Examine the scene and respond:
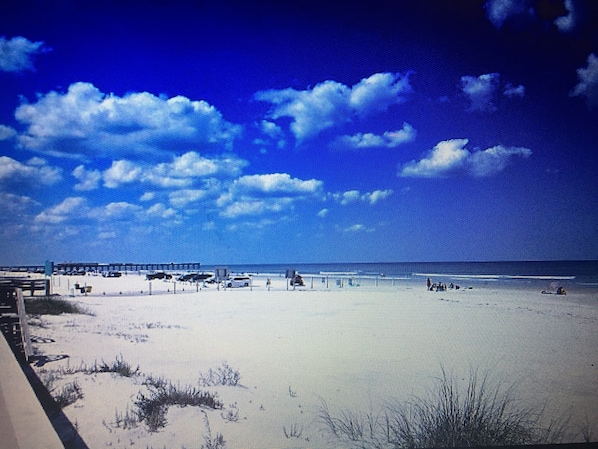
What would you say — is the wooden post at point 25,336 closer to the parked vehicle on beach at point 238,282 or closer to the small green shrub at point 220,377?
the small green shrub at point 220,377

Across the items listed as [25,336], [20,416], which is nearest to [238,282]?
[25,336]

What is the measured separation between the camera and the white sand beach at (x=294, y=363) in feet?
10.8

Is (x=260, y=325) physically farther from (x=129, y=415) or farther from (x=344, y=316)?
(x=129, y=415)

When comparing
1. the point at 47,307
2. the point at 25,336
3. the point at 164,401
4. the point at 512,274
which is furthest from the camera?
the point at 512,274

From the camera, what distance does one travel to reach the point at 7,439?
1.67 metres

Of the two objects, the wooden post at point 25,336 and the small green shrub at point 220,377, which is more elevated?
the wooden post at point 25,336

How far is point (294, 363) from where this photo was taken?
5.16m

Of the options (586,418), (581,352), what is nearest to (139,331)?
(586,418)

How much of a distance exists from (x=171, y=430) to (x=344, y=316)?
744 centimetres

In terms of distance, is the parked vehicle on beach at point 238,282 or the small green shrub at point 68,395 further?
the parked vehicle on beach at point 238,282

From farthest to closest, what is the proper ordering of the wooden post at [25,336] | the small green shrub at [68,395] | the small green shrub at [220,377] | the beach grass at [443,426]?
the wooden post at [25,336], the small green shrub at [220,377], the small green shrub at [68,395], the beach grass at [443,426]

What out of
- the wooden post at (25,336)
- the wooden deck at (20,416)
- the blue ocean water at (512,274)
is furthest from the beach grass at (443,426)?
the blue ocean water at (512,274)

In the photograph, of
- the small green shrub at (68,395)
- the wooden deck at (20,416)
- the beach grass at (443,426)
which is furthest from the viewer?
the small green shrub at (68,395)

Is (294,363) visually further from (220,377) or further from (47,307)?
(47,307)
